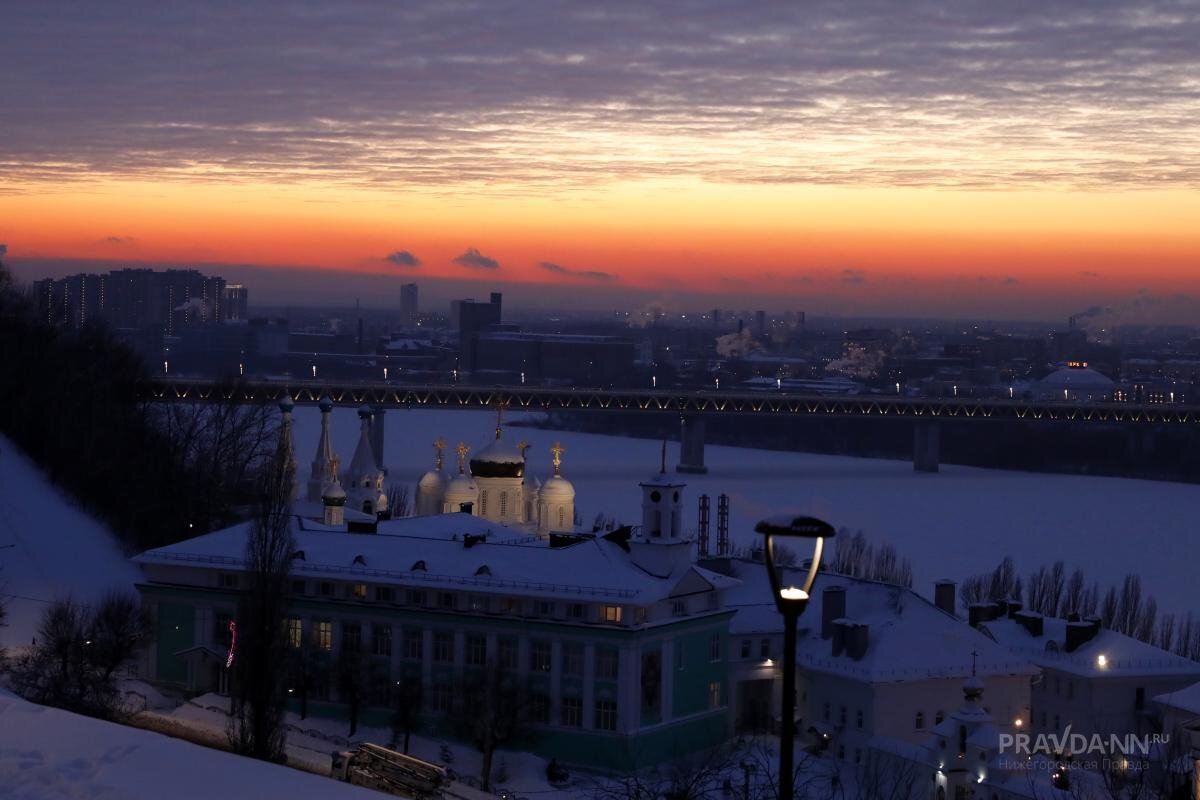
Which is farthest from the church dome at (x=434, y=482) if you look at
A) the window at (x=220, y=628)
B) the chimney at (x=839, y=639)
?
the chimney at (x=839, y=639)

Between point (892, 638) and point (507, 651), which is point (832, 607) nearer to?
point (892, 638)

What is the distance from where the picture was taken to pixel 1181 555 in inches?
1005

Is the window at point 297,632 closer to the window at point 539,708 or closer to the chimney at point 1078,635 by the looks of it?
the window at point 539,708

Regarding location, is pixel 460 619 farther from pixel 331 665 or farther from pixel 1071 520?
pixel 1071 520

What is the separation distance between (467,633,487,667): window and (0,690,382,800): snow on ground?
7.24 m

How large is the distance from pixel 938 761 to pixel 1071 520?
19.9 metres

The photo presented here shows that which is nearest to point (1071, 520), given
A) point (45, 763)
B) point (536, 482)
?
point (536, 482)

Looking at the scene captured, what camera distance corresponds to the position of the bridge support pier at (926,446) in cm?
4334

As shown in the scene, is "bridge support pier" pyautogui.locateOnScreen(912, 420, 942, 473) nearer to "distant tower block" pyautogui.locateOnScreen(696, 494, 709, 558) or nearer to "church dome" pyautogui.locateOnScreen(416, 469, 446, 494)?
"distant tower block" pyautogui.locateOnScreen(696, 494, 709, 558)

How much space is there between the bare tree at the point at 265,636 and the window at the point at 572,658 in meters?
2.12

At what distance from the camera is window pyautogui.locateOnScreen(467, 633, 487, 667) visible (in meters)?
13.3

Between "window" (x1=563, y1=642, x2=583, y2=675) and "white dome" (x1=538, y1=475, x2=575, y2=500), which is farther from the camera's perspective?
"white dome" (x1=538, y1=475, x2=575, y2=500)

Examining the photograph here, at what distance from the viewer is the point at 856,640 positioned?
44.0 feet

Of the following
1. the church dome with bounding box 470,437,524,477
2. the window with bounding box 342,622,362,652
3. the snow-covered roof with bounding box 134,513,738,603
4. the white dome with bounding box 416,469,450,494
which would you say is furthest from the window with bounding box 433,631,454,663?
the white dome with bounding box 416,469,450,494
